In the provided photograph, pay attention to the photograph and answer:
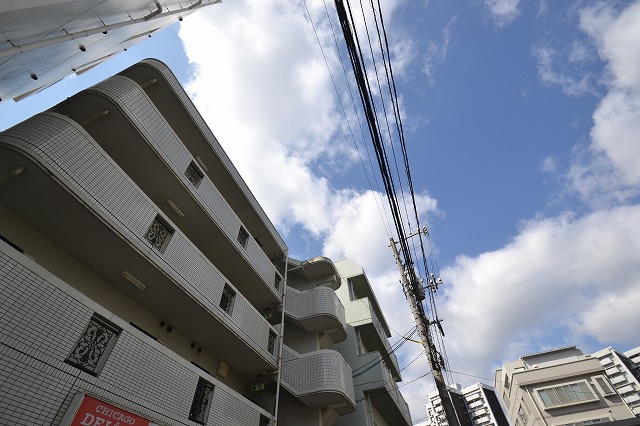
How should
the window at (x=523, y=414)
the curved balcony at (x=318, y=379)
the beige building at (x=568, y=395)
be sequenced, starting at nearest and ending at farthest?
the curved balcony at (x=318, y=379), the beige building at (x=568, y=395), the window at (x=523, y=414)

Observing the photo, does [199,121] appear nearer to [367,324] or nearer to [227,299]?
[227,299]

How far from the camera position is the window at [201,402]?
7.44 m

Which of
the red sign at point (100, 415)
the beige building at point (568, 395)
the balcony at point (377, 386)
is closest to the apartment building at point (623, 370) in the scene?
the beige building at point (568, 395)

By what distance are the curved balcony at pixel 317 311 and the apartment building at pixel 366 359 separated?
91.3 inches

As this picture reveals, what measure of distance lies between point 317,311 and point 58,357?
10.0m

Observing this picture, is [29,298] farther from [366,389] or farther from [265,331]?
[366,389]

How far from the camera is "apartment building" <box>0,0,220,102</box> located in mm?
5312

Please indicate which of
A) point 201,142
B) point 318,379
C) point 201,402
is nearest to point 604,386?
point 318,379

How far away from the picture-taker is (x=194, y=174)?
10.4 metres

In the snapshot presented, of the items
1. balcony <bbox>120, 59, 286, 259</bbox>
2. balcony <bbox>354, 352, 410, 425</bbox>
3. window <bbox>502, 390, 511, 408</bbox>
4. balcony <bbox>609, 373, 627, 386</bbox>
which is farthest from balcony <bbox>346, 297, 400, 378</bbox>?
balcony <bbox>609, 373, 627, 386</bbox>

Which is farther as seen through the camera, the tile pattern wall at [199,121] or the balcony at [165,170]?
the tile pattern wall at [199,121]

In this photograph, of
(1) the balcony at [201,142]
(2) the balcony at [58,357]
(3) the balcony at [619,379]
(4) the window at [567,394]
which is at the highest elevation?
(3) the balcony at [619,379]

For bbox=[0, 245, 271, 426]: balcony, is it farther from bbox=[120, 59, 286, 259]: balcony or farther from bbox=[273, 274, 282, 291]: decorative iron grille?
bbox=[273, 274, 282, 291]: decorative iron grille

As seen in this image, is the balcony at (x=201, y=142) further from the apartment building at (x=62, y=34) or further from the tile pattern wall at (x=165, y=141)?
the tile pattern wall at (x=165, y=141)
